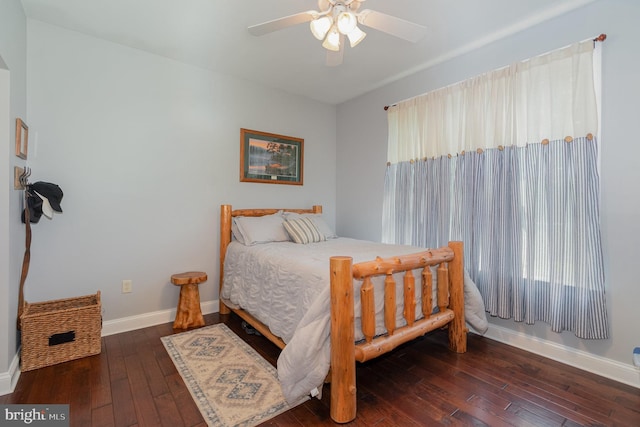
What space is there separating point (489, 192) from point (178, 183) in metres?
2.97

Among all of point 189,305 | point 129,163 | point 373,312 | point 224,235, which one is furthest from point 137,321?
point 373,312

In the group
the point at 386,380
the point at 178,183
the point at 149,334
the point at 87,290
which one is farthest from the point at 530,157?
the point at 87,290

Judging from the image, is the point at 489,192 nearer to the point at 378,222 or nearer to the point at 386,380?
the point at 378,222

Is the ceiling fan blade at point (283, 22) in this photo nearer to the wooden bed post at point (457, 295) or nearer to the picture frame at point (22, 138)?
the picture frame at point (22, 138)

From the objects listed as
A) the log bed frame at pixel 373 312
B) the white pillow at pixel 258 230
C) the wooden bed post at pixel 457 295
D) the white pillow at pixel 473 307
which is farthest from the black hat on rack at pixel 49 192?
the white pillow at pixel 473 307

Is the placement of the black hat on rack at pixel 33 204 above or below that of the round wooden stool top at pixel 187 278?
above

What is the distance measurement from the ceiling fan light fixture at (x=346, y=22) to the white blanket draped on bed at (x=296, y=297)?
1.43 meters

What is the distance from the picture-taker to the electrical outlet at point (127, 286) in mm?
2686

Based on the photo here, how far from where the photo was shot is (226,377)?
76.9 inches

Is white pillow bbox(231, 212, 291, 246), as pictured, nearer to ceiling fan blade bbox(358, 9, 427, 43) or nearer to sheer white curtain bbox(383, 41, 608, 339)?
sheer white curtain bbox(383, 41, 608, 339)

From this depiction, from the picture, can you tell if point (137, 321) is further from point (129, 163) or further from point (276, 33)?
point (276, 33)

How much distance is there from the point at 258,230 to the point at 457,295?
1923 mm

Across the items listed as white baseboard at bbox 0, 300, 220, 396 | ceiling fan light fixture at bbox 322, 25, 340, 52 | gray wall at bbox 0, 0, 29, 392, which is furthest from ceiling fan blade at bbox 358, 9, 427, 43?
white baseboard at bbox 0, 300, 220, 396

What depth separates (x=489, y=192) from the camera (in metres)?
2.53
